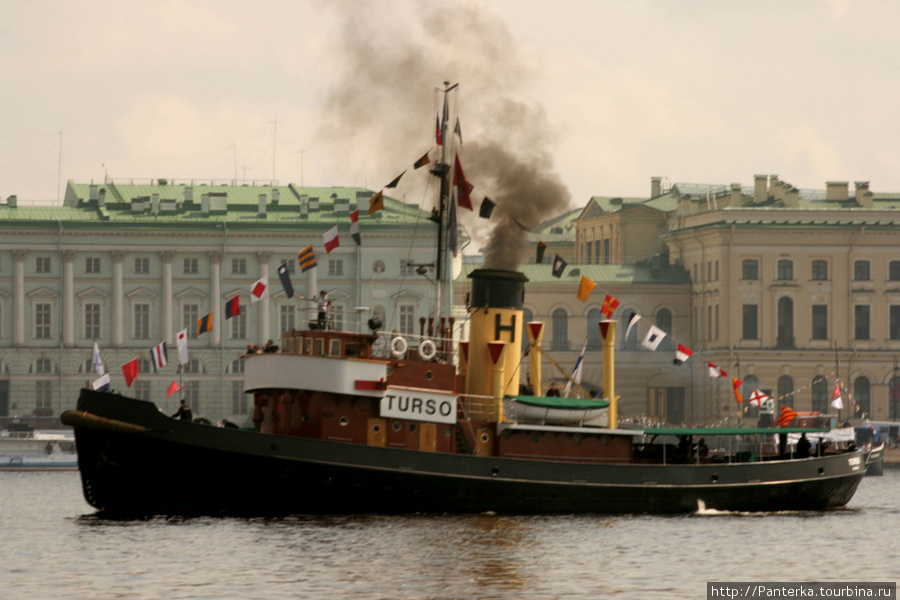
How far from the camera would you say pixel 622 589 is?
35.4 m

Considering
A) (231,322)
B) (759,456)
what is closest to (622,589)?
(759,456)

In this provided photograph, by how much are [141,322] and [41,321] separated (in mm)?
6810

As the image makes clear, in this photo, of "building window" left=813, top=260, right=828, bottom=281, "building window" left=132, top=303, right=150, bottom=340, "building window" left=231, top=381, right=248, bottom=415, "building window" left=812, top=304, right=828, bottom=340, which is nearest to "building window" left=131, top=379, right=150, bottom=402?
"building window" left=132, top=303, right=150, bottom=340

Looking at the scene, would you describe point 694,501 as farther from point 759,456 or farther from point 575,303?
point 575,303

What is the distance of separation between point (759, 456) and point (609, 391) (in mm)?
5751

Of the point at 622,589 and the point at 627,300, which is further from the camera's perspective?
the point at 627,300

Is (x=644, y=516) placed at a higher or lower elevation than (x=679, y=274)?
lower

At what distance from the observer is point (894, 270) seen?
133 meters

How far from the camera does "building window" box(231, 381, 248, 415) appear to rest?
12769 cm

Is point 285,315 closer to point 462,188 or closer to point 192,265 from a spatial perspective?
point 192,265

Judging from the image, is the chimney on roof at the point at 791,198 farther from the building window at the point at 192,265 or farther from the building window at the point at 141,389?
the building window at the point at 141,389

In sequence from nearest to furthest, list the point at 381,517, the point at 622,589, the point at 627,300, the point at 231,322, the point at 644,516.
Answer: the point at 622,589
the point at 381,517
the point at 644,516
the point at 231,322
the point at 627,300

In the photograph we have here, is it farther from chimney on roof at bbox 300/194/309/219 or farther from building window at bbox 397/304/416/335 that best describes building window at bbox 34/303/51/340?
building window at bbox 397/304/416/335

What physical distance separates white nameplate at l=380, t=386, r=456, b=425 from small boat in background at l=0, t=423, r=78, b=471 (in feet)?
180
